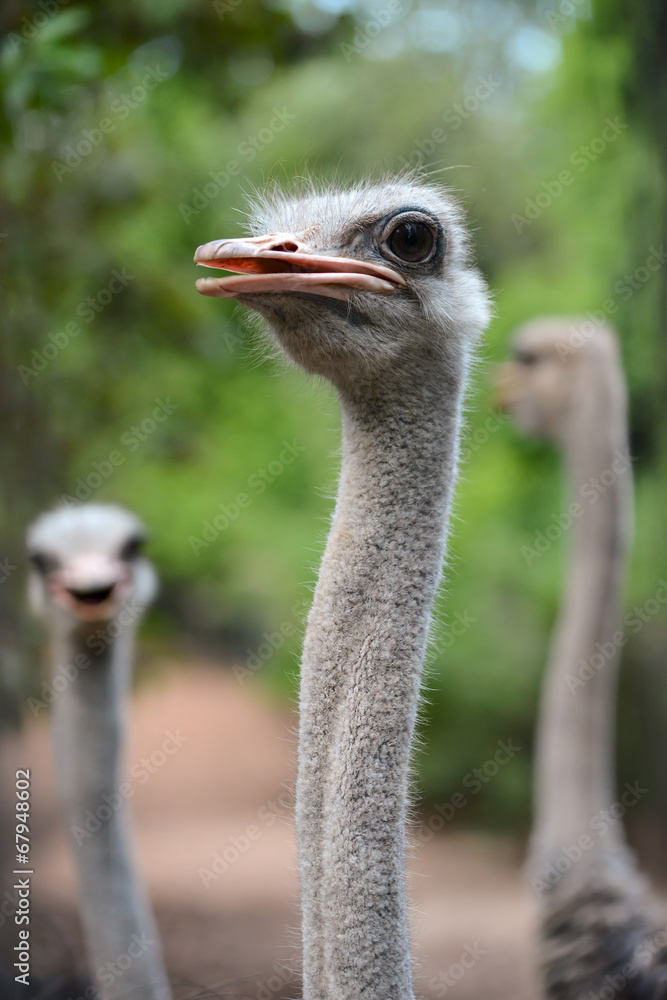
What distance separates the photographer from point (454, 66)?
811 cm

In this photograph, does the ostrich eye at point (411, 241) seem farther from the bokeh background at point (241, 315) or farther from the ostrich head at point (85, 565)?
the ostrich head at point (85, 565)

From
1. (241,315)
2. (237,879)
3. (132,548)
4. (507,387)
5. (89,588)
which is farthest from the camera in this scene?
(237,879)

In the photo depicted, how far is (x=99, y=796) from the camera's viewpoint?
7.41ft

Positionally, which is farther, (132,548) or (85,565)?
(132,548)

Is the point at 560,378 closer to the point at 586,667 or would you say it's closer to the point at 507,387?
the point at 507,387

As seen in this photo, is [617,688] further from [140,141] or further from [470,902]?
[140,141]

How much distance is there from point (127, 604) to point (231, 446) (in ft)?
19.6

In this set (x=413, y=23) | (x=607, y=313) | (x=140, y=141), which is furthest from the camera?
(x=413, y=23)

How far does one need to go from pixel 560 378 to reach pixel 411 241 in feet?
7.30

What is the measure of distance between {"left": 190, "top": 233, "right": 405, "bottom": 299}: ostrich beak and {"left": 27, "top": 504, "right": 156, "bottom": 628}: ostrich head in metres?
1.23

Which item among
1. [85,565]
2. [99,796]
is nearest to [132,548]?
[85,565]

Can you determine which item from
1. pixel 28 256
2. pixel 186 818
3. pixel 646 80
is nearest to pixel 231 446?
pixel 186 818

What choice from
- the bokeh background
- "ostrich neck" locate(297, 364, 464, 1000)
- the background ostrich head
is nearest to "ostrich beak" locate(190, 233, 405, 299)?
"ostrich neck" locate(297, 364, 464, 1000)

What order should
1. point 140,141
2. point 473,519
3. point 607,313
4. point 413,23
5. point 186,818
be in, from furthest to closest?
point 413,23 → point 186,818 → point 473,519 → point 140,141 → point 607,313
